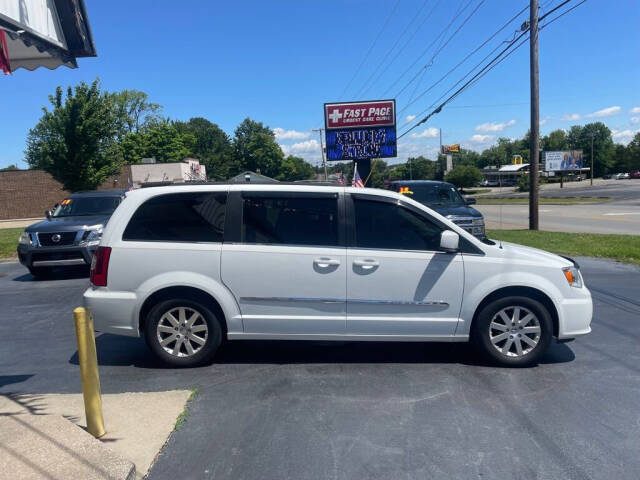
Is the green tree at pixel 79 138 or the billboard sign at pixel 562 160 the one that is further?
the billboard sign at pixel 562 160

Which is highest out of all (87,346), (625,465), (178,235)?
(178,235)

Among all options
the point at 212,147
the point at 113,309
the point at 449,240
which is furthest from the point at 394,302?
the point at 212,147

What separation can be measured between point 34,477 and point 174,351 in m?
2.14

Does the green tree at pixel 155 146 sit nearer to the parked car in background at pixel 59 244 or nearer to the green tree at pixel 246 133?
the green tree at pixel 246 133

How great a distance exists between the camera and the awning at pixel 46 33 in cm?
459

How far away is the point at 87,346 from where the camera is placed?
141 inches

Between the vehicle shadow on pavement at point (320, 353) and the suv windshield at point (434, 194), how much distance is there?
8.95 metres

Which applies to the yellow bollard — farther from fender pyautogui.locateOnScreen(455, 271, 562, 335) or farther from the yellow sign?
the yellow sign

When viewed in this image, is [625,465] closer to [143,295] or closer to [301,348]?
[301,348]

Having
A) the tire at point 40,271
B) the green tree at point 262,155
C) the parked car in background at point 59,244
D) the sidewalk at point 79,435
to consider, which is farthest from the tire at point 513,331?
the green tree at point 262,155

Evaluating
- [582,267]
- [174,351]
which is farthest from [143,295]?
[582,267]

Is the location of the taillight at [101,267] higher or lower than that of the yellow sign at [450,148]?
lower

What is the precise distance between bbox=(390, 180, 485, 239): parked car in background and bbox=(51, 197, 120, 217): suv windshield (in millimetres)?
7250

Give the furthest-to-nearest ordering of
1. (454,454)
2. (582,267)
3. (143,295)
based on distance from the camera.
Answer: (582,267) < (143,295) < (454,454)
